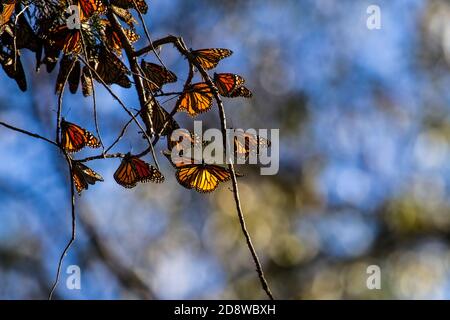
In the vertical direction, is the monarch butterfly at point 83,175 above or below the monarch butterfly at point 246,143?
below

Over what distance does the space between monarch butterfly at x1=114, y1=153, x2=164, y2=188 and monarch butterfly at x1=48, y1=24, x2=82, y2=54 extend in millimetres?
175

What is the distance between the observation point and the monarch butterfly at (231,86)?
3.25ft

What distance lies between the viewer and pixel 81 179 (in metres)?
0.98

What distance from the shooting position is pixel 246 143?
3.24 feet

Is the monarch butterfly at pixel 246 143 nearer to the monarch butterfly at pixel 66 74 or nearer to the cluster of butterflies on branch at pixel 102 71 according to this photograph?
the cluster of butterflies on branch at pixel 102 71

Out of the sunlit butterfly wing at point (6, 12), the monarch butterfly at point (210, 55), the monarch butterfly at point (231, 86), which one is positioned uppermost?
the sunlit butterfly wing at point (6, 12)

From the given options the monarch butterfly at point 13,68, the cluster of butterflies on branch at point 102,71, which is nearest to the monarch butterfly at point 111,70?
the cluster of butterflies on branch at point 102,71

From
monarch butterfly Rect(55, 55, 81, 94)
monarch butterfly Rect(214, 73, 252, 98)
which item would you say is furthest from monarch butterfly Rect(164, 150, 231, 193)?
monarch butterfly Rect(55, 55, 81, 94)

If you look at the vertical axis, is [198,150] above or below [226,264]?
above

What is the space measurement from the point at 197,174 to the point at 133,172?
0.28 ft
